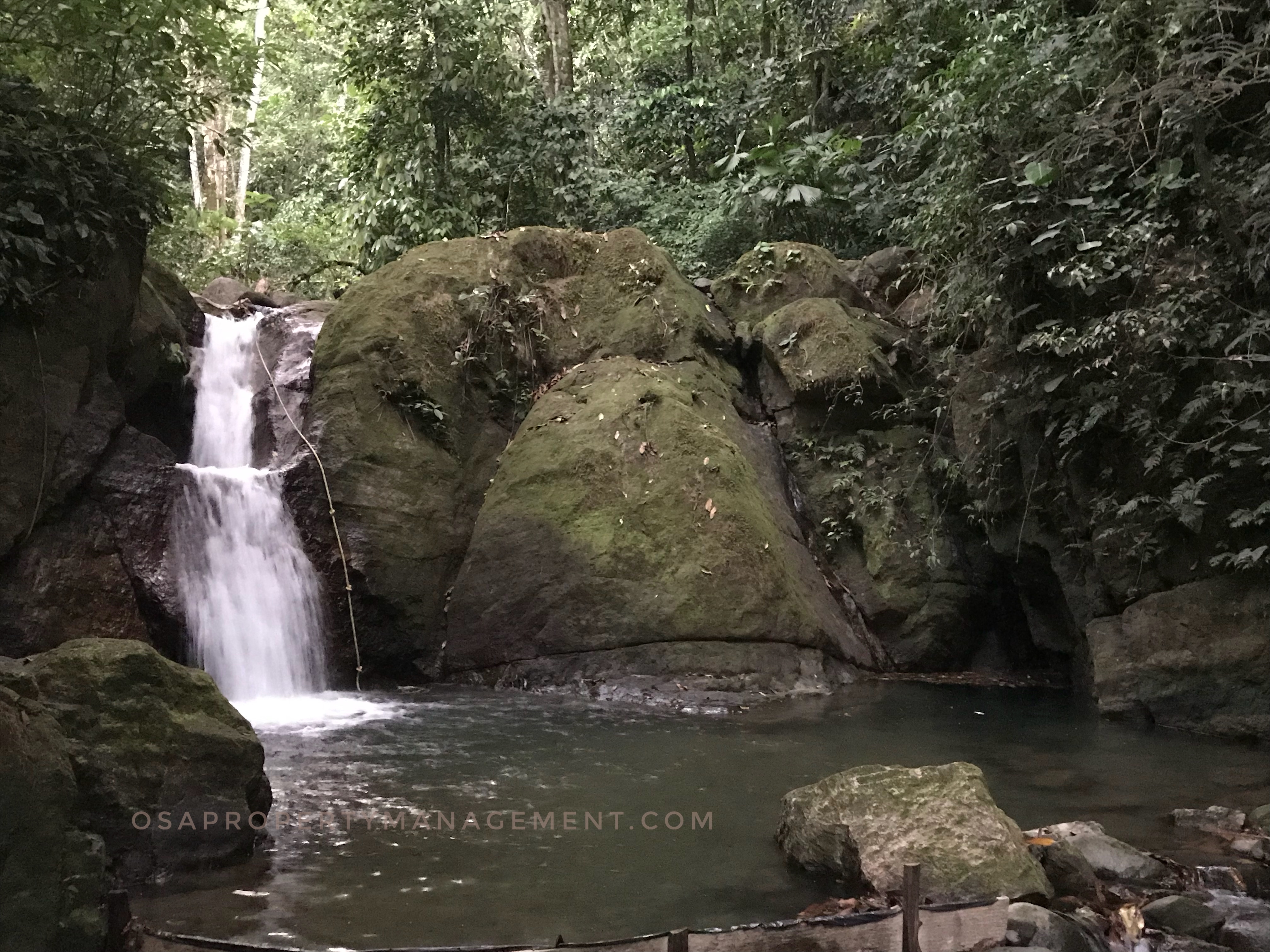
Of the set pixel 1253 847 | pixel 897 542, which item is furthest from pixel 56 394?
pixel 1253 847

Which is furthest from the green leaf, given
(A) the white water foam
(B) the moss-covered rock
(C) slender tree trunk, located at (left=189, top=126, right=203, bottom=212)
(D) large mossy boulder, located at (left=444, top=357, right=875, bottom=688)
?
(C) slender tree trunk, located at (left=189, top=126, right=203, bottom=212)

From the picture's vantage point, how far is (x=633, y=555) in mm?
10055

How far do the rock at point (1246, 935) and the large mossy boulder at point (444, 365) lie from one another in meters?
7.27

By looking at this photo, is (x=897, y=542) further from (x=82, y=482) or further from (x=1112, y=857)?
(x=82, y=482)

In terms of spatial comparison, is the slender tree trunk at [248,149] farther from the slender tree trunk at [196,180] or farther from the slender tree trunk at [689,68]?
the slender tree trunk at [689,68]

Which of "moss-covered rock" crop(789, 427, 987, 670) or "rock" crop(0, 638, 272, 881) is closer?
"rock" crop(0, 638, 272, 881)

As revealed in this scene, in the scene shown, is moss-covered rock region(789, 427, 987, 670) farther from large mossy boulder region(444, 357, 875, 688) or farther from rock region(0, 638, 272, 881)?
rock region(0, 638, 272, 881)

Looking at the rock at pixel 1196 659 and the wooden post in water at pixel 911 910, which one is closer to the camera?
the wooden post in water at pixel 911 910

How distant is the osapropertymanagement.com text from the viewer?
5.56m

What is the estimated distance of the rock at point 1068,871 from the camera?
4801 mm

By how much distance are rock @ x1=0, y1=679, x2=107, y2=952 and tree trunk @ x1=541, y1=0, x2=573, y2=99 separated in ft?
48.3

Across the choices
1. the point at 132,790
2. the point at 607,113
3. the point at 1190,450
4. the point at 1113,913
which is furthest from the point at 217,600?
the point at 607,113

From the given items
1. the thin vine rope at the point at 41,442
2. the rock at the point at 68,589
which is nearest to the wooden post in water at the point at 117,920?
the rock at the point at 68,589

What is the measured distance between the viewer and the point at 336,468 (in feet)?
34.1
